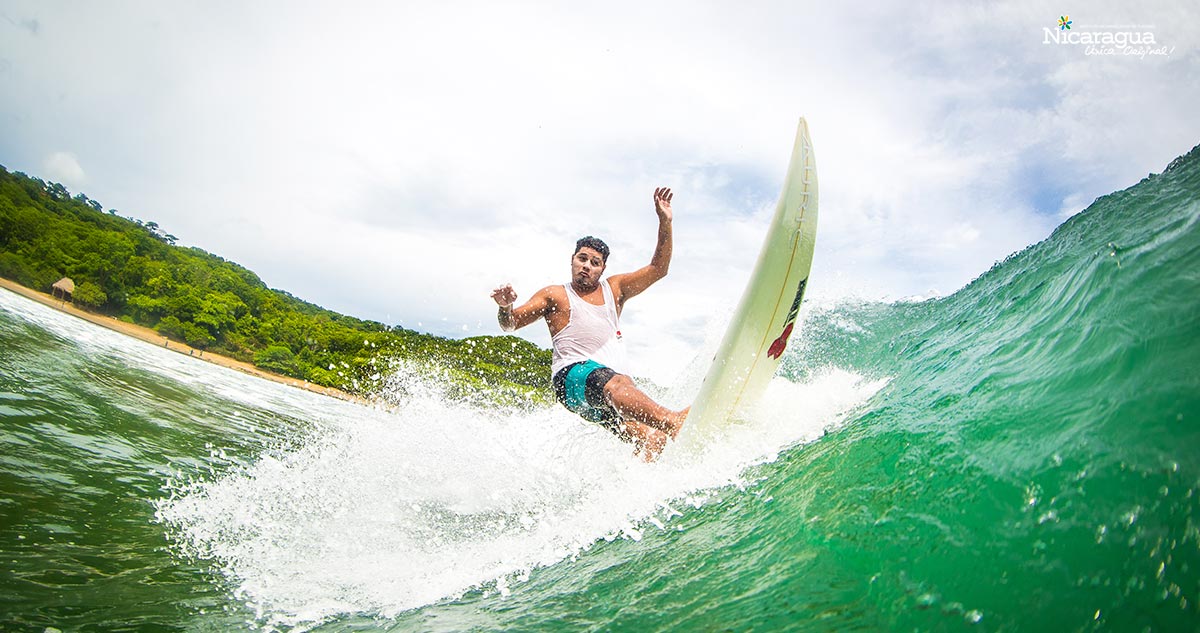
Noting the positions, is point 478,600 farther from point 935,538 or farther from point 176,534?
point 176,534

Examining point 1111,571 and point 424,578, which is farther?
point 424,578

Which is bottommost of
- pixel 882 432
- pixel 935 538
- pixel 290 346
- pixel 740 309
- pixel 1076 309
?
pixel 290 346

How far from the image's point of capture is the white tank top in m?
4.52

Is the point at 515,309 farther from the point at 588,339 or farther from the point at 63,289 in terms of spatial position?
the point at 63,289

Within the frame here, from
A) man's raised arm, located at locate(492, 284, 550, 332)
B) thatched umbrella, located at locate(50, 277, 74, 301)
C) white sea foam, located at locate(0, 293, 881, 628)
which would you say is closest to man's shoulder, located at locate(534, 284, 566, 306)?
man's raised arm, located at locate(492, 284, 550, 332)

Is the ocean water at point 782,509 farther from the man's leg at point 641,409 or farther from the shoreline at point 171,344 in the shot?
the shoreline at point 171,344

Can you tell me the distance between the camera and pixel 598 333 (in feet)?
15.0

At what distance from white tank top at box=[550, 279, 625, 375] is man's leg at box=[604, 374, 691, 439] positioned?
0.33m

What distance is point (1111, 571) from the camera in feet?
5.33

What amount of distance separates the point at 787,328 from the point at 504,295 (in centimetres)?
234

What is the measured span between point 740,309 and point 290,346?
174ft

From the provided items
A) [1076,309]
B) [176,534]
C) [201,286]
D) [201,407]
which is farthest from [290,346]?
[1076,309]

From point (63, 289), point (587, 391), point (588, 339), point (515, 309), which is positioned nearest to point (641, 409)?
point (587, 391)

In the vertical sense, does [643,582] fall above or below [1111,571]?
below
